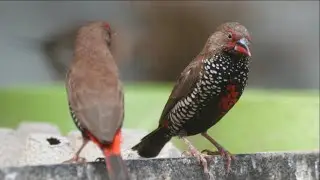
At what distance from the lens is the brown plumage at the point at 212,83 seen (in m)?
4.27

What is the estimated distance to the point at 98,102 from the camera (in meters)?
3.62

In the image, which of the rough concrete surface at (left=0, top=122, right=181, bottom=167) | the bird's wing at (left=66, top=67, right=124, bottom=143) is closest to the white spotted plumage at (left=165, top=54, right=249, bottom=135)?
the rough concrete surface at (left=0, top=122, right=181, bottom=167)

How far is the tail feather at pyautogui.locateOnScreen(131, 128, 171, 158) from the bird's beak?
30.8 inches

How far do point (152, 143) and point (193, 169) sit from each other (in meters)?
0.76

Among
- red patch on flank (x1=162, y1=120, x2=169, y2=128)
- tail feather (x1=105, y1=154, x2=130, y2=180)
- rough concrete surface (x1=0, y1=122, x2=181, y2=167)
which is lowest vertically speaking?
rough concrete surface (x1=0, y1=122, x2=181, y2=167)

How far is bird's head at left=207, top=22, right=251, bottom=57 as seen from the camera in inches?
164

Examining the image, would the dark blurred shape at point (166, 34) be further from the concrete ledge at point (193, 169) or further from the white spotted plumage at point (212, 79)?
the concrete ledge at point (193, 169)

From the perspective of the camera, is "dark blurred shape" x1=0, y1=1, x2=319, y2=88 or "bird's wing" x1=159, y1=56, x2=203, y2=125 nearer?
"bird's wing" x1=159, y1=56, x2=203, y2=125

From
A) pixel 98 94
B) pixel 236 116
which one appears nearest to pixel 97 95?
pixel 98 94

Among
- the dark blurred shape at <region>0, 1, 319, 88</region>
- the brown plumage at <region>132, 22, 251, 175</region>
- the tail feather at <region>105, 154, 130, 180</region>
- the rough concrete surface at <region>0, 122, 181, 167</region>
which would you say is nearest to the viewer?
the tail feather at <region>105, 154, 130, 180</region>

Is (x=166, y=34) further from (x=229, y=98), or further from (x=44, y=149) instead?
(x=229, y=98)

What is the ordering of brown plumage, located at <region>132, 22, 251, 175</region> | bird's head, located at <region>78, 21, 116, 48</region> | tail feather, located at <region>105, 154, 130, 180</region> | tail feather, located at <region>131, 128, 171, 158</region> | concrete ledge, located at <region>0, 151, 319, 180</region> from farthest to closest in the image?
tail feather, located at <region>131, 128, 171, 158</region>, brown plumage, located at <region>132, 22, 251, 175</region>, bird's head, located at <region>78, 21, 116, 48</region>, concrete ledge, located at <region>0, 151, 319, 180</region>, tail feather, located at <region>105, 154, 130, 180</region>

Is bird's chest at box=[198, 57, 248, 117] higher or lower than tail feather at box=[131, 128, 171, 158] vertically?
higher

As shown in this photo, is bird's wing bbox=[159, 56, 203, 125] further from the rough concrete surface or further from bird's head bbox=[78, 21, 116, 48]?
bird's head bbox=[78, 21, 116, 48]
